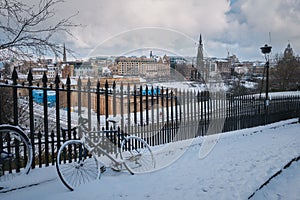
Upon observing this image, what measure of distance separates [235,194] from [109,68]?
2.98m

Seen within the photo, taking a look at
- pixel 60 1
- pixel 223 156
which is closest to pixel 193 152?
pixel 223 156

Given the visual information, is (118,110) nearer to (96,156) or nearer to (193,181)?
(96,156)

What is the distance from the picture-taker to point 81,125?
336 centimetres

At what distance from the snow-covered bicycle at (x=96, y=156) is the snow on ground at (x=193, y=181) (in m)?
0.15

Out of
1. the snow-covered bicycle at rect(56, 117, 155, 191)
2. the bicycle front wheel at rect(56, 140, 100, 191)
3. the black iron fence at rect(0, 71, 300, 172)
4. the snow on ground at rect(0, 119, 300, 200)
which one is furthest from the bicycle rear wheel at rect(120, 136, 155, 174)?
the bicycle front wheel at rect(56, 140, 100, 191)

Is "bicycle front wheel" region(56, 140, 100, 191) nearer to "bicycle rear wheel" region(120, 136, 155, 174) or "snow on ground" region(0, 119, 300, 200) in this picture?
"snow on ground" region(0, 119, 300, 200)

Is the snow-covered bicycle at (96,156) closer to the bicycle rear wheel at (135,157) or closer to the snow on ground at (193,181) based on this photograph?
the bicycle rear wheel at (135,157)

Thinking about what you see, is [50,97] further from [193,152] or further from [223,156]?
[223,156]

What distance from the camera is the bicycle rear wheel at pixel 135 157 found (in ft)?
12.6

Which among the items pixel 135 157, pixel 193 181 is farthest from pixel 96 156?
pixel 193 181

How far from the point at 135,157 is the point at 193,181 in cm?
104

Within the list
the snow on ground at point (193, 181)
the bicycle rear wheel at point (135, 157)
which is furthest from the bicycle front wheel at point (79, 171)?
the bicycle rear wheel at point (135, 157)

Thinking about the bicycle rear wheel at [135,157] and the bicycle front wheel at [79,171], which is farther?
the bicycle rear wheel at [135,157]

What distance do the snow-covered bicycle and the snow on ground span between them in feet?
0.48
